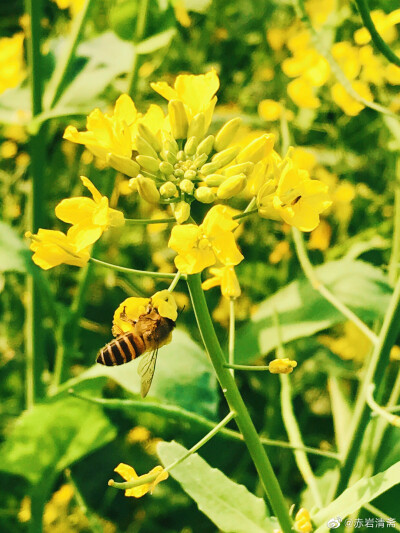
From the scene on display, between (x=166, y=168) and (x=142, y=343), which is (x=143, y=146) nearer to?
(x=166, y=168)

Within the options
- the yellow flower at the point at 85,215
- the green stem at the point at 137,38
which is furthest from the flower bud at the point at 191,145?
the green stem at the point at 137,38

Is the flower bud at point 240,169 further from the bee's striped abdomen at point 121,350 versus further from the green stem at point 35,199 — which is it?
the green stem at point 35,199

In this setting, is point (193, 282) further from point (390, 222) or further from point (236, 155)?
point (390, 222)

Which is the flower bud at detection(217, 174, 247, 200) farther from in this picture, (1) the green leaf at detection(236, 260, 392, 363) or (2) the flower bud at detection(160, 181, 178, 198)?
(1) the green leaf at detection(236, 260, 392, 363)

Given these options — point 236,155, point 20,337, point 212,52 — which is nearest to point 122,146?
point 236,155

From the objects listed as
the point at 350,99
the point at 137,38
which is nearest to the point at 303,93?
the point at 350,99

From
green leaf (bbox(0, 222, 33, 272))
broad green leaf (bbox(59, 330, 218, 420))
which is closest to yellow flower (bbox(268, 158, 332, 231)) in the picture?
broad green leaf (bbox(59, 330, 218, 420))
